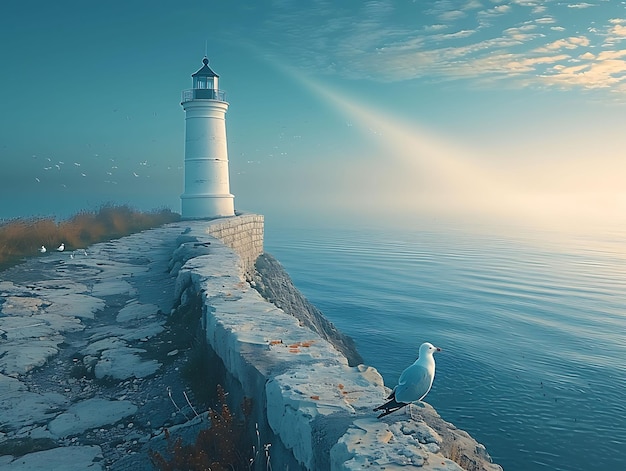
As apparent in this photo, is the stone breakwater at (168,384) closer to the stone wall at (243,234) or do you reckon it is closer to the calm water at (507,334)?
the calm water at (507,334)

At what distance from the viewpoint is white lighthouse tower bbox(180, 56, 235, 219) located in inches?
854

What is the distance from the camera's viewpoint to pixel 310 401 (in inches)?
121

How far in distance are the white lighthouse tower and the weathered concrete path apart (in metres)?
12.6

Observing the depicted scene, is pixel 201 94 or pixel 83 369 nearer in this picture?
pixel 83 369

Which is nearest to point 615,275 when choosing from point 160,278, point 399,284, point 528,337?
point 399,284

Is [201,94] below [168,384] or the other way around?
the other way around

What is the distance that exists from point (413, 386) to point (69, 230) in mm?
13933

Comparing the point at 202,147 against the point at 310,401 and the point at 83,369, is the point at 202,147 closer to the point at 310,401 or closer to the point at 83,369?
the point at 83,369

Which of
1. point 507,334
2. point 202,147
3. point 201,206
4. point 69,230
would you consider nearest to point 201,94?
point 202,147

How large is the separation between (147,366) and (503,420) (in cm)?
979

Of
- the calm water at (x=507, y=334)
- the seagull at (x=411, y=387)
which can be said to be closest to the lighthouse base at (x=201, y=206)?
the calm water at (x=507, y=334)

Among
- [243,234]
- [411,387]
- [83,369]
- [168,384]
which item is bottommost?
[243,234]

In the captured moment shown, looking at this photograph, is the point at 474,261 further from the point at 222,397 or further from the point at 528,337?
the point at 222,397

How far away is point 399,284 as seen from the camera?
93.1ft
